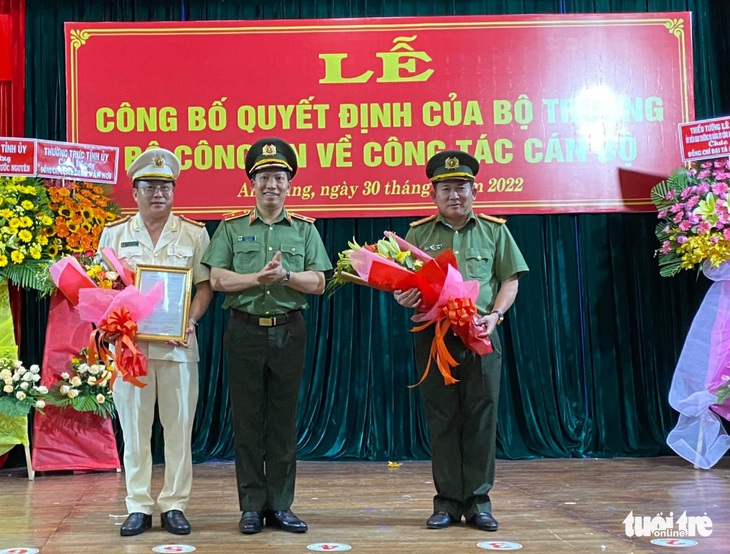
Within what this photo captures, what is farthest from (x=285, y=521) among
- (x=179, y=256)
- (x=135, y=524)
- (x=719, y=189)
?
(x=719, y=189)

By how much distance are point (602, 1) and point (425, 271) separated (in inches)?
132

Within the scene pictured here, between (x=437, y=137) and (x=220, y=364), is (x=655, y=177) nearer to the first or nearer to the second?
(x=437, y=137)

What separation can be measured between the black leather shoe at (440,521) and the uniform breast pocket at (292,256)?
1.06 metres

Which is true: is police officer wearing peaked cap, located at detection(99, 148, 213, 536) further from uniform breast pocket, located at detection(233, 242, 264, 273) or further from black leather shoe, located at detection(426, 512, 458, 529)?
black leather shoe, located at detection(426, 512, 458, 529)

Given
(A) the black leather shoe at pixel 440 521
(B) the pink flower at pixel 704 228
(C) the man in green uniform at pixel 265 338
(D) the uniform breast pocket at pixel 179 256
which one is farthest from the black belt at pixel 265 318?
(B) the pink flower at pixel 704 228

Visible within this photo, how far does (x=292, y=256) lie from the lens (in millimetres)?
3037

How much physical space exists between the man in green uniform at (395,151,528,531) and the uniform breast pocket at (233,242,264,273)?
54 centimetres

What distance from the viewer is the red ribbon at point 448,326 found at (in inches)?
112

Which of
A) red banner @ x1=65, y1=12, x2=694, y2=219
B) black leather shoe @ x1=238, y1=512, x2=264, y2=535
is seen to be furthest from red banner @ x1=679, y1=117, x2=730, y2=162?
black leather shoe @ x1=238, y1=512, x2=264, y2=535

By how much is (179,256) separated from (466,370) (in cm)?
117

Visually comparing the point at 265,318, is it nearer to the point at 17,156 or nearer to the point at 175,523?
the point at 175,523

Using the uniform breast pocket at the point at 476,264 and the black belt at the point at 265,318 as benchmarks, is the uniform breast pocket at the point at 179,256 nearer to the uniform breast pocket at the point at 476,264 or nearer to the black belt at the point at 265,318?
the black belt at the point at 265,318

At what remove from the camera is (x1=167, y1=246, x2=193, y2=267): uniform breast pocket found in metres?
3.07

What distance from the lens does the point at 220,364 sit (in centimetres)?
527
